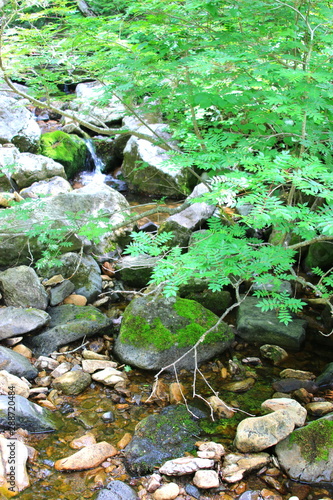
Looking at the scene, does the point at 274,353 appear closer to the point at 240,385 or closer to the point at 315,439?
the point at 240,385

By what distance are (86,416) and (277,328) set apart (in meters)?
2.55

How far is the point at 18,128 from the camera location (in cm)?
957

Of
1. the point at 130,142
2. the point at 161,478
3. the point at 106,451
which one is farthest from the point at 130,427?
the point at 130,142

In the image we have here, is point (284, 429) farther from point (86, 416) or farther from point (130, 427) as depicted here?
point (86, 416)

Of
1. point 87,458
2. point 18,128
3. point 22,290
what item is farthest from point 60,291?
point 18,128

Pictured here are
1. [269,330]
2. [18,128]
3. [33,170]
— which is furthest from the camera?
[18,128]

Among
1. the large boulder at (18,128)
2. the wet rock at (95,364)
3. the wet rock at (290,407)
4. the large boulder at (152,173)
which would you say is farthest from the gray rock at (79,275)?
the large boulder at (18,128)

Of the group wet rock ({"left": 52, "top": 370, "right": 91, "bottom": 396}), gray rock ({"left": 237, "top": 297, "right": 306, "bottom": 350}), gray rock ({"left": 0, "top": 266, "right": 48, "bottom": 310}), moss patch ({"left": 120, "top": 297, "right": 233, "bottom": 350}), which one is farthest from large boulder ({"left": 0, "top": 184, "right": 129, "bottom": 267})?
gray rock ({"left": 237, "top": 297, "right": 306, "bottom": 350})

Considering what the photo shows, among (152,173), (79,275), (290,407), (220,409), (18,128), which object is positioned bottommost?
(152,173)

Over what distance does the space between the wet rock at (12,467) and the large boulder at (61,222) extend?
2132mm

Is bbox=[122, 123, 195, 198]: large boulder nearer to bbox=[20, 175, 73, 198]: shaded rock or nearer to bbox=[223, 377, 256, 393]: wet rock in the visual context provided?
bbox=[20, 175, 73, 198]: shaded rock

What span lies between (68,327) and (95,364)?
63cm

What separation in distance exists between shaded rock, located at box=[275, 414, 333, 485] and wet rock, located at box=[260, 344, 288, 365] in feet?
4.46

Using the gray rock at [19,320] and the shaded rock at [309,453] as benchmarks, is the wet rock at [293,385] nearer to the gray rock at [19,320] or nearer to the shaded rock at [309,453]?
the shaded rock at [309,453]
